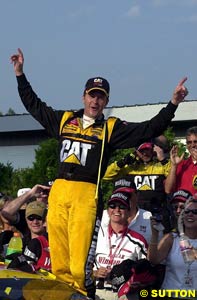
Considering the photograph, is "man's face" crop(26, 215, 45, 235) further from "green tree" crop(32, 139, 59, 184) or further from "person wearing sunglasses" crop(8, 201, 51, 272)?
"green tree" crop(32, 139, 59, 184)

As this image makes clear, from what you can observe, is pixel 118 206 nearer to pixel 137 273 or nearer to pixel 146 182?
pixel 137 273

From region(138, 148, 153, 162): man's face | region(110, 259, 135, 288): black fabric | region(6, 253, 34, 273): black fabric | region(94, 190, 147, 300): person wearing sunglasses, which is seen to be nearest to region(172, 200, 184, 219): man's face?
region(94, 190, 147, 300): person wearing sunglasses

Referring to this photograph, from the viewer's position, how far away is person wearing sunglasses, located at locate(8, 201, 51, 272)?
17.3ft

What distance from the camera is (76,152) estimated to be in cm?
561

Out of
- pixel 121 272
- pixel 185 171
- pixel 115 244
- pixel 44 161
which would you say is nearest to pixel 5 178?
pixel 44 161

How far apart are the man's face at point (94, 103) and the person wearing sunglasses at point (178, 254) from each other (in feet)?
3.32

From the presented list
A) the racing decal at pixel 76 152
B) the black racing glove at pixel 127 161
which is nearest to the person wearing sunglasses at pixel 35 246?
the racing decal at pixel 76 152

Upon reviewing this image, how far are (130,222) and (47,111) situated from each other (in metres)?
1.43

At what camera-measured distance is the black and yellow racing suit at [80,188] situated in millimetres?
5461

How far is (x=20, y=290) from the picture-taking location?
4.27 m

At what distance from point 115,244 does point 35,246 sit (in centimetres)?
75

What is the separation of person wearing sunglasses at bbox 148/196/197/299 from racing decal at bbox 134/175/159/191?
63.2 inches

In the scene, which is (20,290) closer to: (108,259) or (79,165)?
(79,165)

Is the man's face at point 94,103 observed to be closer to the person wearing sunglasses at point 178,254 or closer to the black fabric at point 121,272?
the person wearing sunglasses at point 178,254
